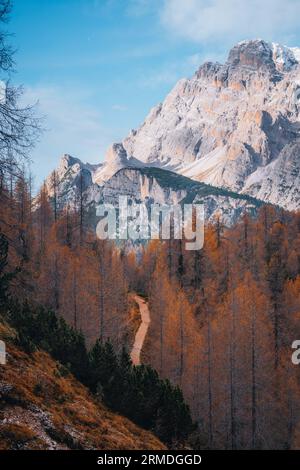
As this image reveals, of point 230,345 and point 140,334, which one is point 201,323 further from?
point 230,345

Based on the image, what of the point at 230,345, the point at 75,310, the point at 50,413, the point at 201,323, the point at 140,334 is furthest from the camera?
the point at 201,323

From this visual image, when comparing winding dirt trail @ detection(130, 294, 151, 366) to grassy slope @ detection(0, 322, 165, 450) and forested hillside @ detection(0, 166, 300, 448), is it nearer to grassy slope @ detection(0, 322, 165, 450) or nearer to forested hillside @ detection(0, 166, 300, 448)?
forested hillside @ detection(0, 166, 300, 448)

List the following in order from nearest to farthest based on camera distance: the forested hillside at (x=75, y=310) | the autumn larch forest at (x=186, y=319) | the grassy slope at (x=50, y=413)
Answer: the grassy slope at (x=50, y=413)
the forested hillside at (x=75, y=310)
the autumn larch forest at (x=186, y=319)

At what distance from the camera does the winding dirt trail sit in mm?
39875

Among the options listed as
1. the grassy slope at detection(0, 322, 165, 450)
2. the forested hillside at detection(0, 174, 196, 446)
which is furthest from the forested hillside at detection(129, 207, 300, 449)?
the grassy slope at detection(0, 322, 165, 450)

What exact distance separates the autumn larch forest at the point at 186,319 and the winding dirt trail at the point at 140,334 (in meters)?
0.59

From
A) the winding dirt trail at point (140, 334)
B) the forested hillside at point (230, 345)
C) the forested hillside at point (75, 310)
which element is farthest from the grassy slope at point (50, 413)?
the winding dirt trail at point (140, 334)

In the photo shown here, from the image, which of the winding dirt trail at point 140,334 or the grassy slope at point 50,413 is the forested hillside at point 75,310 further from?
the winding dirt trail at point 140,334

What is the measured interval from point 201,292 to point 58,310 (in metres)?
17.1

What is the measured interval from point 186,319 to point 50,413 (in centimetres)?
2839

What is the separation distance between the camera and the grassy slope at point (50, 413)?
37.3ft

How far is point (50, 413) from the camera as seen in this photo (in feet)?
42.8

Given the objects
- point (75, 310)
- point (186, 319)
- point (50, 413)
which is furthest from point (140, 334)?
point (50, 413)

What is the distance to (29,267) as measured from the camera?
38.2 metres
